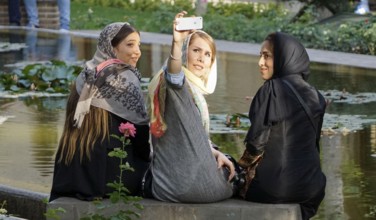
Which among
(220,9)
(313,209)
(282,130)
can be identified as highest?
(282,130)

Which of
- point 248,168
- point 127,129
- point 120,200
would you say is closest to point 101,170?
point 120,200

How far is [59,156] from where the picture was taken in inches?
273

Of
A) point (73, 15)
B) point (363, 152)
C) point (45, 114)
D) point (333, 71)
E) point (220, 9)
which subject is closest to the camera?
point (363, 152)

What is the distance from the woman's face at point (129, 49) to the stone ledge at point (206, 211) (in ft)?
2.87

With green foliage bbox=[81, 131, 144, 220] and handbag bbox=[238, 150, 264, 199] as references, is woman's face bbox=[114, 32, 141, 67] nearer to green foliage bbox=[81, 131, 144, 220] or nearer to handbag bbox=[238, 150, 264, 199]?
green foliage bbox=[81, 131, 144, 220]

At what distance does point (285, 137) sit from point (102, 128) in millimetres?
966

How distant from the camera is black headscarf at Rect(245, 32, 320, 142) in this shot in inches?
261

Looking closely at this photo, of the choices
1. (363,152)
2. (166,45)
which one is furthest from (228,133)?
(166,45)

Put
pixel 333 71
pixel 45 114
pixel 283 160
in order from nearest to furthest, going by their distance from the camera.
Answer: pixel 283 160
pixel 45 114
pixel 333 71

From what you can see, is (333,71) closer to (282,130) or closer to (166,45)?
(166,45)

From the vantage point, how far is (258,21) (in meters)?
26.4

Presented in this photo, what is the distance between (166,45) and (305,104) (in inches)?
563

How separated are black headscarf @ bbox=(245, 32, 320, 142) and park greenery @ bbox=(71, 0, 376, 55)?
13.0m

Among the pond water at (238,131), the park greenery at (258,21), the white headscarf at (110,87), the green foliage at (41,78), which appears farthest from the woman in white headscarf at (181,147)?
the park greenery at (258,21)
